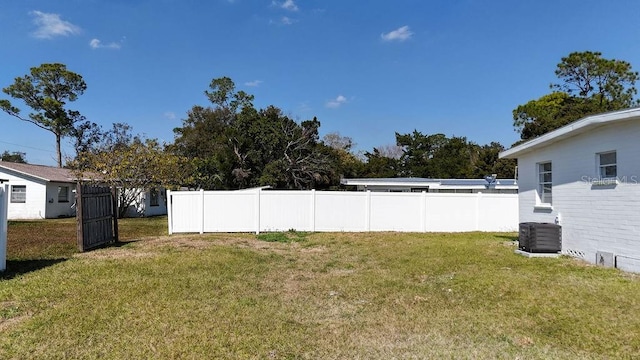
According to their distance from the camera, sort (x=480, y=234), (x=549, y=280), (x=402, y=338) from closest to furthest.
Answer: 1. (x=402, y=338)
2. (x=549, y=280)
3. (x=480, y=234)

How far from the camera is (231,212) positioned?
48.3ft

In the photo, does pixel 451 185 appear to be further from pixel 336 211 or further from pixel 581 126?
pixel 581 126

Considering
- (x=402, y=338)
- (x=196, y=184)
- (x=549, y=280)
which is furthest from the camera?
(x=196, y=184)

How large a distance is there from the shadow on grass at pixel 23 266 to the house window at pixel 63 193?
18.8 m

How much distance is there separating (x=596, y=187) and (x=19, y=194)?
2759cm

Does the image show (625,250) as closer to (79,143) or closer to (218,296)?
(218,296)

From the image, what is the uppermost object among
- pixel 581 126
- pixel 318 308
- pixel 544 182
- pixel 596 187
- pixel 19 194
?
pixel 581 126

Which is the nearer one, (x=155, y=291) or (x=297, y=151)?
(x=155, y=291)

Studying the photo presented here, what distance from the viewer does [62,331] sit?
14.8 ft

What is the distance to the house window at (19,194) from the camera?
2359cm

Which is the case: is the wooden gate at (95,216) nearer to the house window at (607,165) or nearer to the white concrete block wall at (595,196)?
the white concrete block wall at (595,196)

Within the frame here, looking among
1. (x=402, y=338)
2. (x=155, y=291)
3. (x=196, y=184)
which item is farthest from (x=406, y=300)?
(x=196, y=184)

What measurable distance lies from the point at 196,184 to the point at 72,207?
→ 7.66 meters

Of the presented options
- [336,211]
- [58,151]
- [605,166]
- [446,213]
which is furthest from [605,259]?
[58,151]
